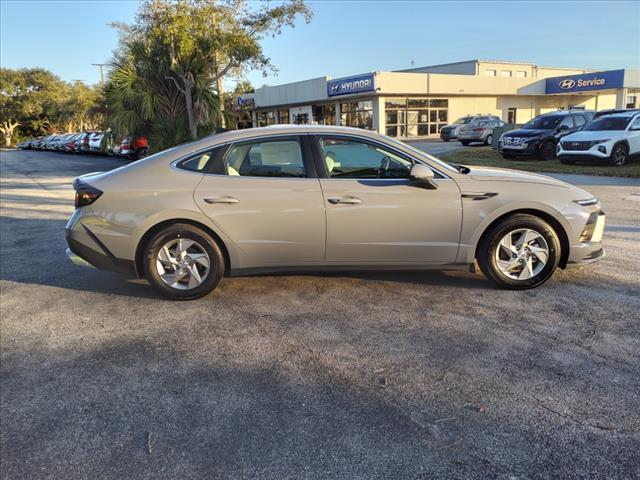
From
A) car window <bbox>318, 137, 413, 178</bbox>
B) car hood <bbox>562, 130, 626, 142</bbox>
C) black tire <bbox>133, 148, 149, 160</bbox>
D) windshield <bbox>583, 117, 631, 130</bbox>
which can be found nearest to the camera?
car window <bbox>318, 137, 413, 178</bbox>

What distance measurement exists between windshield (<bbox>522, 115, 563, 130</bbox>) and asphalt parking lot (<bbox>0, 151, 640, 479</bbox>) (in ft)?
47.2

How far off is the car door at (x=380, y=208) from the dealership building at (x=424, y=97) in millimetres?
30886

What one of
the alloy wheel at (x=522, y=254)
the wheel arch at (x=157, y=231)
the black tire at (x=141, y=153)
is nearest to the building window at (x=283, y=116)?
the black tire at (x=141, y=153)

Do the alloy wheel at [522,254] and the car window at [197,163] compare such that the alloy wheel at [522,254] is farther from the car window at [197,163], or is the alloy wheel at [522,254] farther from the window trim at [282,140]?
the car window at [197,163]

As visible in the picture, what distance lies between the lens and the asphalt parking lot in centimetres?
261

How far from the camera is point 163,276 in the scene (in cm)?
482

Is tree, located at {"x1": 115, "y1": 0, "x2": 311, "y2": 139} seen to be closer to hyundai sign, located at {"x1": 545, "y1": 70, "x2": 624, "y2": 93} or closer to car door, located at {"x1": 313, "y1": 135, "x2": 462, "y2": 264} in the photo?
→ car door, located at {"x1": 313, "y1": 135, "x2": 462, "y2": 264}

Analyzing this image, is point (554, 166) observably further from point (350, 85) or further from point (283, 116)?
point (283, 116)

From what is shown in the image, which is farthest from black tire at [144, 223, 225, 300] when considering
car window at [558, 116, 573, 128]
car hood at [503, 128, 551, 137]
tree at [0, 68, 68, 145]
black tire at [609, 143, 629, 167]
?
tree at [0, 68, 68, 145]

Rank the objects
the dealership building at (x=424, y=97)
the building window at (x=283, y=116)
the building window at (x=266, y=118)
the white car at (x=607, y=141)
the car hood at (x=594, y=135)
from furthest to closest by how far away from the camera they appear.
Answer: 1. the building window at (x=266, y=118)
2. the building window at (x=283, y=116)
3. the dealership building at (x=424, y=97)
4. the car hood at (x=594, y=135)
5. the white car at (x=607, y=141)

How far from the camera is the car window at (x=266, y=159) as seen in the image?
4.78 metres

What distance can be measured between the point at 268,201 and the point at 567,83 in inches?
1815

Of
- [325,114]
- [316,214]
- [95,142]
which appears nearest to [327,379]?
[316,214]

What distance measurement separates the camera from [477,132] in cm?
2711
